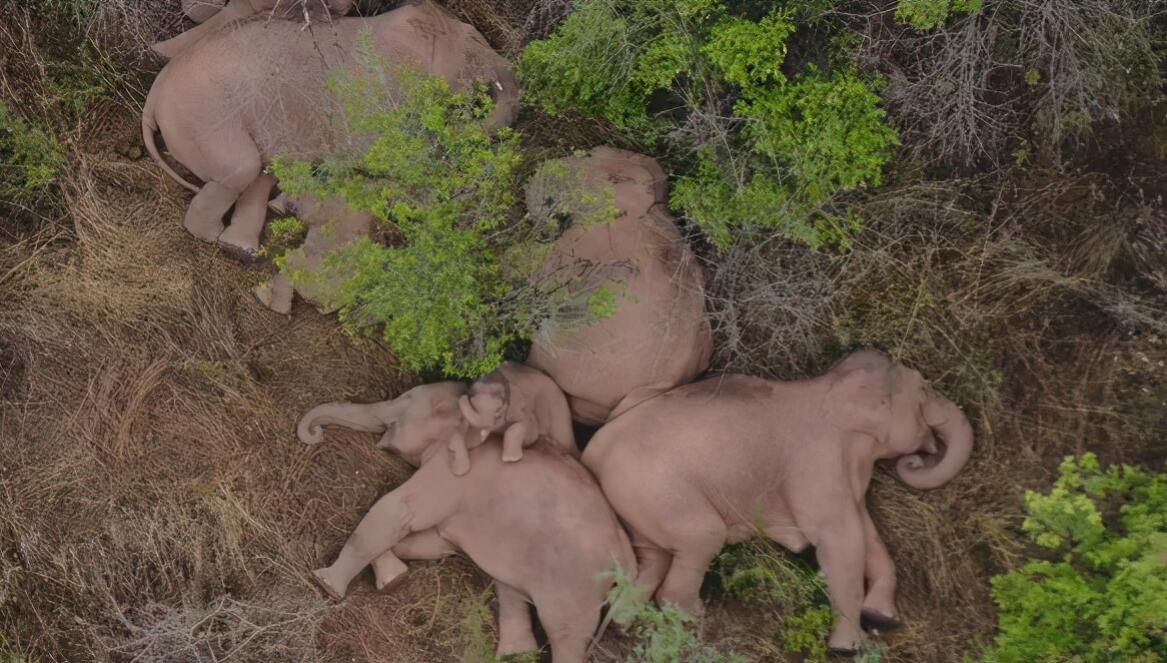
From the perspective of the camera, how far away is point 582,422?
410 cm

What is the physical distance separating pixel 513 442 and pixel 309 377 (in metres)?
1.03

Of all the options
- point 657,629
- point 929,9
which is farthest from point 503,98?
point 657,629

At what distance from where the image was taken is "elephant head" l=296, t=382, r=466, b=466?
382cm

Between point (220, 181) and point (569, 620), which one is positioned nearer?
point (569, 620)

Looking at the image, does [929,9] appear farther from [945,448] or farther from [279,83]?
[279,83]

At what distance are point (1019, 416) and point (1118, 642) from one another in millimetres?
886

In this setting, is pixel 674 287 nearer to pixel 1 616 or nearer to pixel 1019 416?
pixel 1019 416

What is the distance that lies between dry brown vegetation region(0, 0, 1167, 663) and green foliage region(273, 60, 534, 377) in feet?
1.39

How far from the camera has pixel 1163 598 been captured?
338 cm

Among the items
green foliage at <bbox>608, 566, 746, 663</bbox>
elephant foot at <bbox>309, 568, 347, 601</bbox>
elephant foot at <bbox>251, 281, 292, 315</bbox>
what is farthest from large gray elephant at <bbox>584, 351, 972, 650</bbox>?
elephant foot at <bbox>251, 281, 292, 315</bbox>

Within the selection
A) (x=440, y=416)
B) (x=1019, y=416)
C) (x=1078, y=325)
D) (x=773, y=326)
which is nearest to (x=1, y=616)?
(x=440, y=416)

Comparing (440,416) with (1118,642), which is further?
(440,416)

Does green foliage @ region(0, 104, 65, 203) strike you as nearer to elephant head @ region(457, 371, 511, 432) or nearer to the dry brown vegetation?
the dry brown vegetation

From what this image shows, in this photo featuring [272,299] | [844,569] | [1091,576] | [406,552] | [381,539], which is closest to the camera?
[1091,576]
